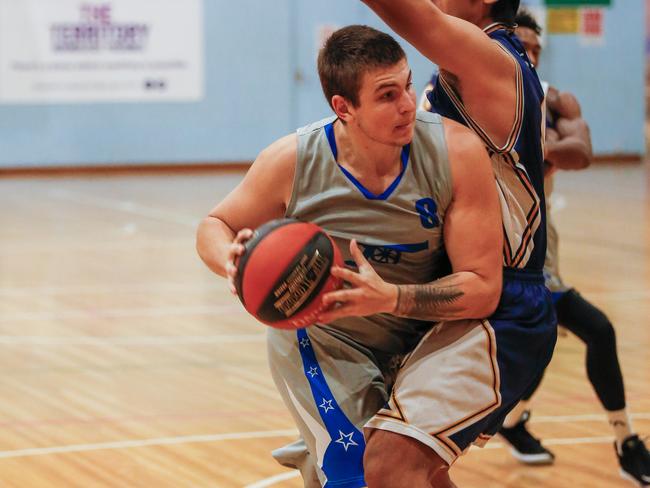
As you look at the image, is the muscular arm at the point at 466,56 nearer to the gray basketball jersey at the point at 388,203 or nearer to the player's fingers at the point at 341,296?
the gray basketball jersey at the point at 388,203

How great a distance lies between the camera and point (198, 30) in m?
15.8

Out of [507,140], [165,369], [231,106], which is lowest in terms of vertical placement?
[231,106]

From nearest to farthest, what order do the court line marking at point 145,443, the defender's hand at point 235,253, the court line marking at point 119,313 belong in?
the defender's hand at point 235,253 → the court line marking at point 145,443 → the court line marking at point 119,313

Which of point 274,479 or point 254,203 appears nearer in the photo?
point 254,203

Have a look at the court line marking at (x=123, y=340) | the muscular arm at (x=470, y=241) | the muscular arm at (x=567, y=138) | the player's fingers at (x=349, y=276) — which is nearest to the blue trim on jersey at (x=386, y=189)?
the muscular arm at (x=470, y=241)

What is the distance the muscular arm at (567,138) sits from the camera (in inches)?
170

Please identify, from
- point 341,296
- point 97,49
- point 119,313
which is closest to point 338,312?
point 341,296

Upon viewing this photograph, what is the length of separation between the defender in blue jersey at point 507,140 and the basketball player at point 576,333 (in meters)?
1.10

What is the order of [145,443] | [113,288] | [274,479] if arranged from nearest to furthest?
[274,479]
[145,443]
[113,288]

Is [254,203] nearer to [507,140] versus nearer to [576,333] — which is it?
[507,140]

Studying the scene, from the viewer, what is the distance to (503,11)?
3141 millimetres

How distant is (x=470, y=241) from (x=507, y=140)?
303 mm

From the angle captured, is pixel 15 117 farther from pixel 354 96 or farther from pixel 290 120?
pixel 354 96

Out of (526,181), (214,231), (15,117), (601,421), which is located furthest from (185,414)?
(15,117)
